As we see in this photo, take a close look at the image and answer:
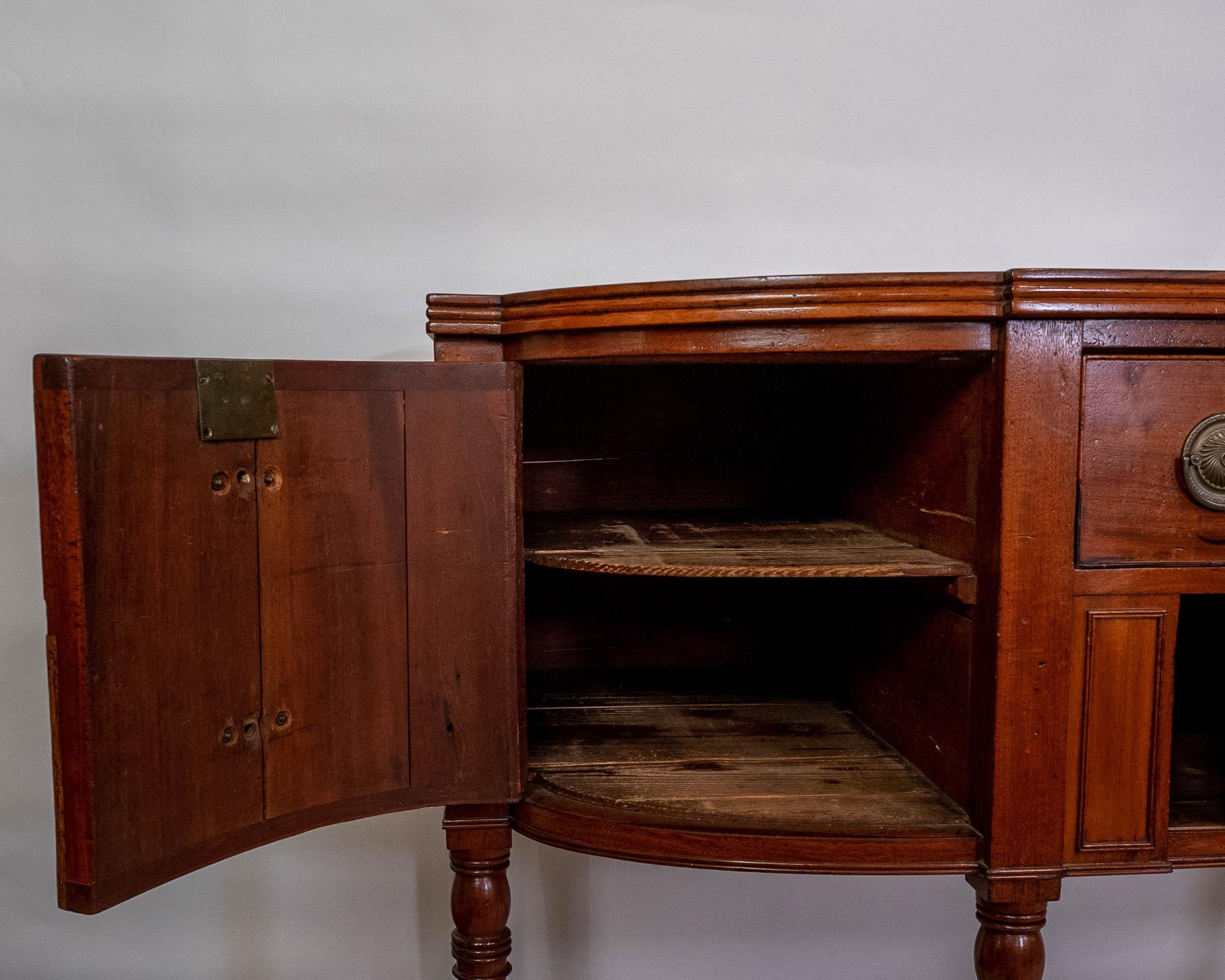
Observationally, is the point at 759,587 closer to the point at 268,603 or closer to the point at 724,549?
the point at 724,549

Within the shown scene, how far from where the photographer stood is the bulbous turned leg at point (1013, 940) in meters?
1.27

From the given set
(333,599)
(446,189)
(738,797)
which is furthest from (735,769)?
(446,189)

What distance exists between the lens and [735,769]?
1.46 metres

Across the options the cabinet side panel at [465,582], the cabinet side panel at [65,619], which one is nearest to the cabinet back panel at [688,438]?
the cabinet side panel at [465,582]

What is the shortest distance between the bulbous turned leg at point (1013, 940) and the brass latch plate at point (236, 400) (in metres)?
1.01

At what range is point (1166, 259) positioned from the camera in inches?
87.0

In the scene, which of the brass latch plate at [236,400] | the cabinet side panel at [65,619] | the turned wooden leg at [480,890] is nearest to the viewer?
the cabinet side panel at [65,619]

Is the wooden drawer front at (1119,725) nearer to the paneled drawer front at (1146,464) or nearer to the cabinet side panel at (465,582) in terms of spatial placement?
the paneled drawer front at (1146,464)

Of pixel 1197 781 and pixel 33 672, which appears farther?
pixel 33 672

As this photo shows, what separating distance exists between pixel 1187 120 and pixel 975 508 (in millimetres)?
1416

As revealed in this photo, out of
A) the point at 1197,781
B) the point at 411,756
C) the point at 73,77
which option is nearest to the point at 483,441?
the point at 411,756

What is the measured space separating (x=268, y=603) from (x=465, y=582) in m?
0.24

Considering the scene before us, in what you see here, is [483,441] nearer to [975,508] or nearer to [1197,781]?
[975,508]

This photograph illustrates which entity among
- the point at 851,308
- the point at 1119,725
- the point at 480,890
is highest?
the point at 851,308
